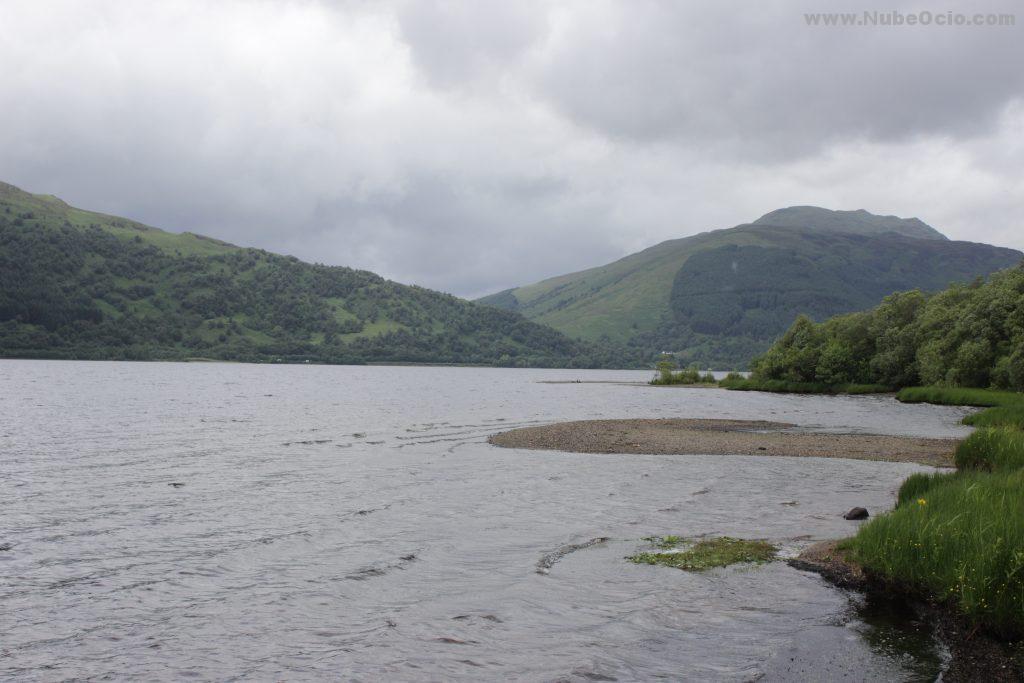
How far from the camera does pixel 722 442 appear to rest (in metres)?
52.3

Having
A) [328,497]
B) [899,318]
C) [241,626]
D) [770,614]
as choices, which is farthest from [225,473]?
[899,318]

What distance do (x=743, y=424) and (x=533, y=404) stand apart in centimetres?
4038

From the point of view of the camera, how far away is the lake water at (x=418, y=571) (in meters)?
13.6

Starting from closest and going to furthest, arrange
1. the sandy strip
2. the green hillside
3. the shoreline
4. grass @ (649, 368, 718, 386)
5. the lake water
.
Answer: the shoreline → the lake water → the sandy strip → the green hillside → grass @ (649, 368, 718, 386)

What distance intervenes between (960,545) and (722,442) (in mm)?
38234

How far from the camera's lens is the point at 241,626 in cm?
1538

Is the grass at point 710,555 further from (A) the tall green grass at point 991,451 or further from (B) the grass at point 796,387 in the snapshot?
(B) the grass at point 796,387

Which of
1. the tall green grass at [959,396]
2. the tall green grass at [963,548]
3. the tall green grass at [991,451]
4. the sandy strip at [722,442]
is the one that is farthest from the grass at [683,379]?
the tall green grass at [963,548]

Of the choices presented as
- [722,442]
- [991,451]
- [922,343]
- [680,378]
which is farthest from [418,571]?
[680,378]

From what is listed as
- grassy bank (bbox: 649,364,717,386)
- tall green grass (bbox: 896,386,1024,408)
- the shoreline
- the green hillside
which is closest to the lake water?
the shoreline

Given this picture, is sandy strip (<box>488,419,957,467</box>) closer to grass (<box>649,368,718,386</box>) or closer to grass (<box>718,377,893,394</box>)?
grass (<box>718,377,893,394</box>)

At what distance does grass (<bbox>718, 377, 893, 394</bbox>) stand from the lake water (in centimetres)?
10325

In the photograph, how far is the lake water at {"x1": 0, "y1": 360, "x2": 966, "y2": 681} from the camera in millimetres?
13578

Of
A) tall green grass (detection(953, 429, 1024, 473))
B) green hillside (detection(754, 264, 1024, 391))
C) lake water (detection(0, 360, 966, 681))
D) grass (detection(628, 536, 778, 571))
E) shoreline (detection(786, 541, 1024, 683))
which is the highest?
green hillside (detection(754, 264, 1024, 391))
